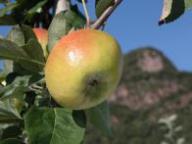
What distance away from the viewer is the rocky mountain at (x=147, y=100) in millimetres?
16734

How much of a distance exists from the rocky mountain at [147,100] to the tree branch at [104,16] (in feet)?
44.2

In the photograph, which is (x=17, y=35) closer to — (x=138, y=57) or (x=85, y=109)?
(x=85, y=109)

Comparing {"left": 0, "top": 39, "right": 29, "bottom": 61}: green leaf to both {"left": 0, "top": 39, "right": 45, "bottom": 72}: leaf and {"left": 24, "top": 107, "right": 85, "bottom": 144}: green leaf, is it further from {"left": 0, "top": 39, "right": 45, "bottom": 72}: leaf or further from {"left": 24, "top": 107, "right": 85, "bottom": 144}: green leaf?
{"left": 24, "top": 107, "right": 85, "bottom": 144}: green leaf

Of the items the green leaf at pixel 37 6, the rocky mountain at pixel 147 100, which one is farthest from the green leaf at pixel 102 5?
the rocky mountain at pixel 147 100

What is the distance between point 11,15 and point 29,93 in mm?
167

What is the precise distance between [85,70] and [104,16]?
0.14 m

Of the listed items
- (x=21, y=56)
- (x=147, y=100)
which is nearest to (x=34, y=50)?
(x=21, y=56)

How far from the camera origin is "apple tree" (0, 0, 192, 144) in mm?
1211

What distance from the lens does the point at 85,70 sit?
3.71ft

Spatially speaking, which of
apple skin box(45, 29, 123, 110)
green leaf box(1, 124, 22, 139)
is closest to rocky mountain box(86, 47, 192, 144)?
green leaf box(1, 124, 22, 139)

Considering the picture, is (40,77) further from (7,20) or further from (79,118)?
(7,20)

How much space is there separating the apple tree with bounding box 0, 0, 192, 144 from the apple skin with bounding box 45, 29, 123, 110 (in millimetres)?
12

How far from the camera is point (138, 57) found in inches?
907

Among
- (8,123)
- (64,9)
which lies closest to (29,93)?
(8,123)
